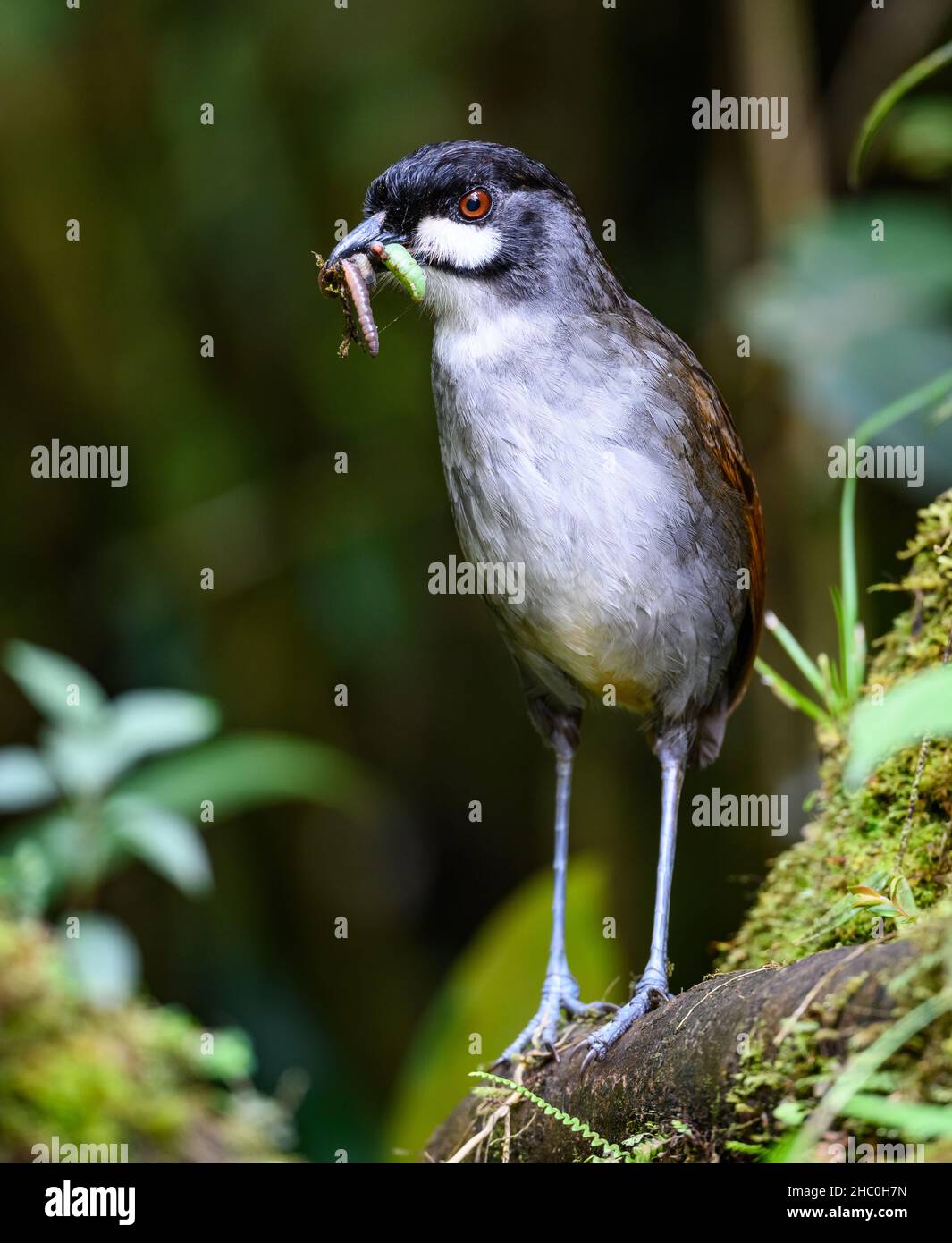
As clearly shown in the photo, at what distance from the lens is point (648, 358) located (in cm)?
350

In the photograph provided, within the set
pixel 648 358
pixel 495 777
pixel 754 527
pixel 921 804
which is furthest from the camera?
pixel 495 777

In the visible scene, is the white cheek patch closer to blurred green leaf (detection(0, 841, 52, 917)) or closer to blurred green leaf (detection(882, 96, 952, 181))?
blurred green leaf (detection(0, 841, 52, 917))

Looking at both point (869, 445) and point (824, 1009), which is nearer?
point (824, 1009)

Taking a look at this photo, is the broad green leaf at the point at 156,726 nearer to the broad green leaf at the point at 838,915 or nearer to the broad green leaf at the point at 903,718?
the broad green leaf at the point at 838,915

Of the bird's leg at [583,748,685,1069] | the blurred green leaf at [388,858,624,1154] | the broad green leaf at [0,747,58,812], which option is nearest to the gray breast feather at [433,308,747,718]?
the bird's leg at [583,748,685,1069]

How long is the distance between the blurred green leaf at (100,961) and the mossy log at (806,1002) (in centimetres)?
86

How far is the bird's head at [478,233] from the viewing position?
3.53 metres

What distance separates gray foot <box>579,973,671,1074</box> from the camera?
2.84 meters

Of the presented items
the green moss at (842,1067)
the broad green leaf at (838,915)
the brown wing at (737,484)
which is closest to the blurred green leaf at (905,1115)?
the green moss at (842,1067)

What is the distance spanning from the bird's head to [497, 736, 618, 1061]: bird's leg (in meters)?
1.30
